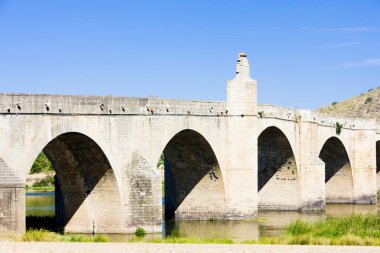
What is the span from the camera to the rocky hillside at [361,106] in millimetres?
112688

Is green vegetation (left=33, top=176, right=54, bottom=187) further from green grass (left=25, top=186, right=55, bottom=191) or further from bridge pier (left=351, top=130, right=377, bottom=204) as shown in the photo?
bridge pier (left=351, top=130, right=377, bottom=204)

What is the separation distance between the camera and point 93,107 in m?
35.1

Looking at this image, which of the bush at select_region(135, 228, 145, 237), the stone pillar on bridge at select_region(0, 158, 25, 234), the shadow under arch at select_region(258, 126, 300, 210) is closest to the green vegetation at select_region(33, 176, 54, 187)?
the shadow under arch at select_region(258, 126, 300, 210)

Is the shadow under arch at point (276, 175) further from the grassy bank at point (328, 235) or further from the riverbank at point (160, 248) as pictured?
the riverbank at point (160, 248)

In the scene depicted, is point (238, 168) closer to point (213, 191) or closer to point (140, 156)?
point (213, 191)

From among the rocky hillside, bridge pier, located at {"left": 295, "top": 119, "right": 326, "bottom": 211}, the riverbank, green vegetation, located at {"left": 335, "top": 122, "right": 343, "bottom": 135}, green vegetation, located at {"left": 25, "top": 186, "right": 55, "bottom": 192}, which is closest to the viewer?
the riverbank

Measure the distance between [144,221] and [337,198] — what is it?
30.3 m

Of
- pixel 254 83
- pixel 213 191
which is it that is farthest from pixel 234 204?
pixel 254 83

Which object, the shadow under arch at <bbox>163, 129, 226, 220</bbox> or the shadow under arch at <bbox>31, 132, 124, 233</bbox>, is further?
the shadow under arch at <bbox>163, 129, 226, 220</bbox>

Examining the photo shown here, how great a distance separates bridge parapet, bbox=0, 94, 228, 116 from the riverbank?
737cm

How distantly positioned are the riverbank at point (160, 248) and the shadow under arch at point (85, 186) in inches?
378

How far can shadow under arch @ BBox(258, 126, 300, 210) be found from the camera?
52344 mm

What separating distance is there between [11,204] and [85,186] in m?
8.26

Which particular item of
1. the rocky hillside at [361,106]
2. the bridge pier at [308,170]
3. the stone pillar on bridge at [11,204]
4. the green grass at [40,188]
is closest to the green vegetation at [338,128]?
the bridge pier at [308,170]
